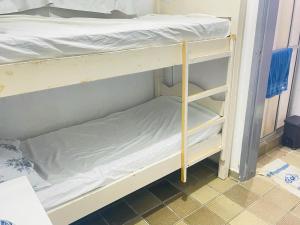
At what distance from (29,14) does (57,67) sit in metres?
0.89

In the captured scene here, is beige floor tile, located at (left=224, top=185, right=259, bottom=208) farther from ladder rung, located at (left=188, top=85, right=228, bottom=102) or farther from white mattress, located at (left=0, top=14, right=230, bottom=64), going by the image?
white mattress, located at (left=0, top=14, right=230, bottom=64)

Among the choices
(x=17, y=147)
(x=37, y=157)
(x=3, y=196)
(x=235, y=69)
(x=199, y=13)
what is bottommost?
(x=37, y=157)

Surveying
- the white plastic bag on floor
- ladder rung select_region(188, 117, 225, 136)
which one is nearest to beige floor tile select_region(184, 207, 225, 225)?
ladder rung select_region(188, 117, 225, 136)

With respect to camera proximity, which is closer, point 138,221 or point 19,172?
point 19,172

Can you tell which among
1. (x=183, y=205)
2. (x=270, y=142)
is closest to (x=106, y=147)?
(x=183, y=205)

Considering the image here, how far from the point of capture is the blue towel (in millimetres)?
2205

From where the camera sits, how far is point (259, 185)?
84.0 inches

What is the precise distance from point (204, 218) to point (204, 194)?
26cm

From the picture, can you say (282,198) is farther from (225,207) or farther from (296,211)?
(225,207)

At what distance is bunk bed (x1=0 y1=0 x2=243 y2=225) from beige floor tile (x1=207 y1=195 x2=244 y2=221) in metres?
0.30

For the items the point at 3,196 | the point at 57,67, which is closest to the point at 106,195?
the point at 3,196

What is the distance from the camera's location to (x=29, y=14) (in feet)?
5.81

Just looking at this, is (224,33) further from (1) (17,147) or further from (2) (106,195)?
(1) (17,147)

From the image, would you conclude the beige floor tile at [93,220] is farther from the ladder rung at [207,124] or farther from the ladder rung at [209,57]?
the ladder rung at [209,57]
